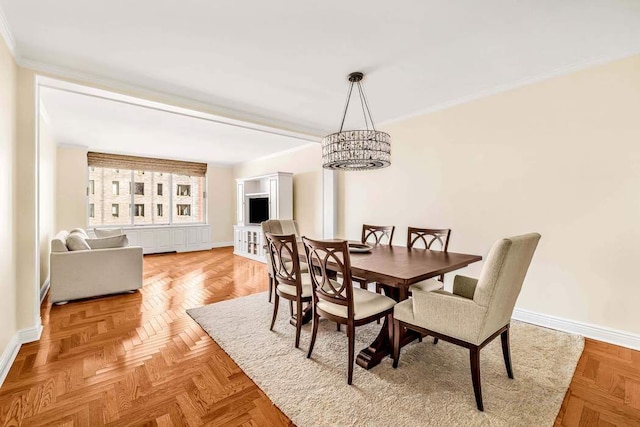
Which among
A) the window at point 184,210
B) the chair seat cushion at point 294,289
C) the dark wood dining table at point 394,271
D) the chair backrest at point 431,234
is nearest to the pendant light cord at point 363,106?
the chair backrest at point 431,234

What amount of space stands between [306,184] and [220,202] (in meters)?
3.34

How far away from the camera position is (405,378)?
6.08 ft

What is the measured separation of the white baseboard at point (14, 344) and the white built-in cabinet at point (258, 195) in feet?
11.6

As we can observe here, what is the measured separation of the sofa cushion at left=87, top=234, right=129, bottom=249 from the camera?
3666mm

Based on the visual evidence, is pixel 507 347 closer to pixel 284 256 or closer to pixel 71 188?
pixel 284 256

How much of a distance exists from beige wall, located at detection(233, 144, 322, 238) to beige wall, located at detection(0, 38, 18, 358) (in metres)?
3.88

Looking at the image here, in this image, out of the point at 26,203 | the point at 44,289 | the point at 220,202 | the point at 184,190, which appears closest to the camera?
the point at 26,203

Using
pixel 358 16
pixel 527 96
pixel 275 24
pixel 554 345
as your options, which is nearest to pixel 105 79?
pixel 275 24

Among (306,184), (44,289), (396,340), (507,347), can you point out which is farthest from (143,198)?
(507,347)

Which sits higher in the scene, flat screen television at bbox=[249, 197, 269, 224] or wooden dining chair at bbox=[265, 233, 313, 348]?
flat screen television at bbox=[249, 197, 269, 224]

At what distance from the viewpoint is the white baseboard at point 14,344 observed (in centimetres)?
191

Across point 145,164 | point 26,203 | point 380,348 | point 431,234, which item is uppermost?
point 145,164

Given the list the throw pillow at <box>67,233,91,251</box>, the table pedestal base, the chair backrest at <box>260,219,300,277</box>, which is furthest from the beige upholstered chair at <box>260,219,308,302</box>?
the throw pillow at <box>67,233,91,251</box>

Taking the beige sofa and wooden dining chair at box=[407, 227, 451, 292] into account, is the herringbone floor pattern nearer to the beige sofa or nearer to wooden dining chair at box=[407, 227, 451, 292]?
the beige sofa
